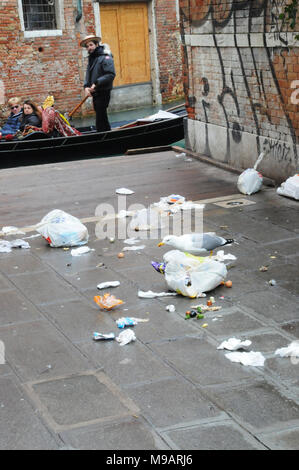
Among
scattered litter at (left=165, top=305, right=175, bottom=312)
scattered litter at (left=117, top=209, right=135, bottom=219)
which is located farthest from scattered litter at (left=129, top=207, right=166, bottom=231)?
scattered litter at (left=165, top=305, right=175, bottom=312)

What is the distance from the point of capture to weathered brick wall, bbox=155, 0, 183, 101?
69.5 feet

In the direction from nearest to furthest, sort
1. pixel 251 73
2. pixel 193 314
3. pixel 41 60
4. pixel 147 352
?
pixel 147 352, pixel 193 314, pixel 251 73, pixel 41 60

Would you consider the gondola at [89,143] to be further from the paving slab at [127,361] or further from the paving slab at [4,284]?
the paving slab at [127,361]

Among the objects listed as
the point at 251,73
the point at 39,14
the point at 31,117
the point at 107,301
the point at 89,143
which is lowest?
the point at 89,143

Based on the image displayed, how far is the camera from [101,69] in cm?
1276

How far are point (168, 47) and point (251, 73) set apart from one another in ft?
43.5

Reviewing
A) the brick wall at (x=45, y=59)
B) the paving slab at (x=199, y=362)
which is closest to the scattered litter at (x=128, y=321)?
the paving slab at (x=199, y=362)

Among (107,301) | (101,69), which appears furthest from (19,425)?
(101,69)

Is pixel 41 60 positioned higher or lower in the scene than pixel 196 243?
higher

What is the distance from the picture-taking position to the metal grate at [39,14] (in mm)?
18656

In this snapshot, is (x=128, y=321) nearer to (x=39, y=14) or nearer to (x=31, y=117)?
(x=31, y=117)

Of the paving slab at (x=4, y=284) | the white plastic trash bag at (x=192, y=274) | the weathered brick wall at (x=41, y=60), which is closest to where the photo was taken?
the white plastic trash bag at (x=192, y=274)

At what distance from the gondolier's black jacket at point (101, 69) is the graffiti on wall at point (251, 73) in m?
2.56

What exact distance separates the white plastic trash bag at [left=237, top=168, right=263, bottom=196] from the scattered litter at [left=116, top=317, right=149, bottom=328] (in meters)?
3.74
